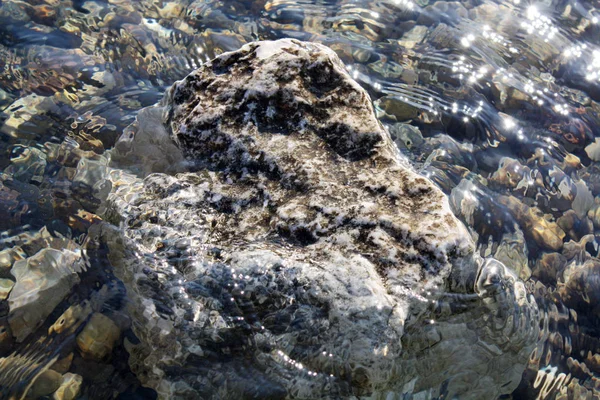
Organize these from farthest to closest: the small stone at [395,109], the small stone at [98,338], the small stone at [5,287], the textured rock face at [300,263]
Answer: the small stone at [395,109], the small stone at [5,287], the small stone at [98,338], the textured rock face at [300,263]

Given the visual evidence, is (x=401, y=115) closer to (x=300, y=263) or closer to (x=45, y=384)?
(x=300, y=263)

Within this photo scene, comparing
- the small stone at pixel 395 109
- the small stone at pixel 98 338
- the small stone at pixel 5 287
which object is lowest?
the small stone at pixel 5 287

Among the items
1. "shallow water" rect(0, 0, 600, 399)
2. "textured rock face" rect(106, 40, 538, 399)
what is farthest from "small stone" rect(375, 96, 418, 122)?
"textured rock face" rect(106, 40, 538, 399)

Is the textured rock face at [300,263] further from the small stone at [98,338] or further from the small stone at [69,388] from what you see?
the small stone at [69,388]

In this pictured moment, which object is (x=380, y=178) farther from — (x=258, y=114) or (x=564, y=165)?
(x=564, y=165)

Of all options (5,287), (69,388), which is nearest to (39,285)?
(5,287)

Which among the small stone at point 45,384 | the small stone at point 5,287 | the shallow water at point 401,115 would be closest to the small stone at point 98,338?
the shallow water at point 401,115
